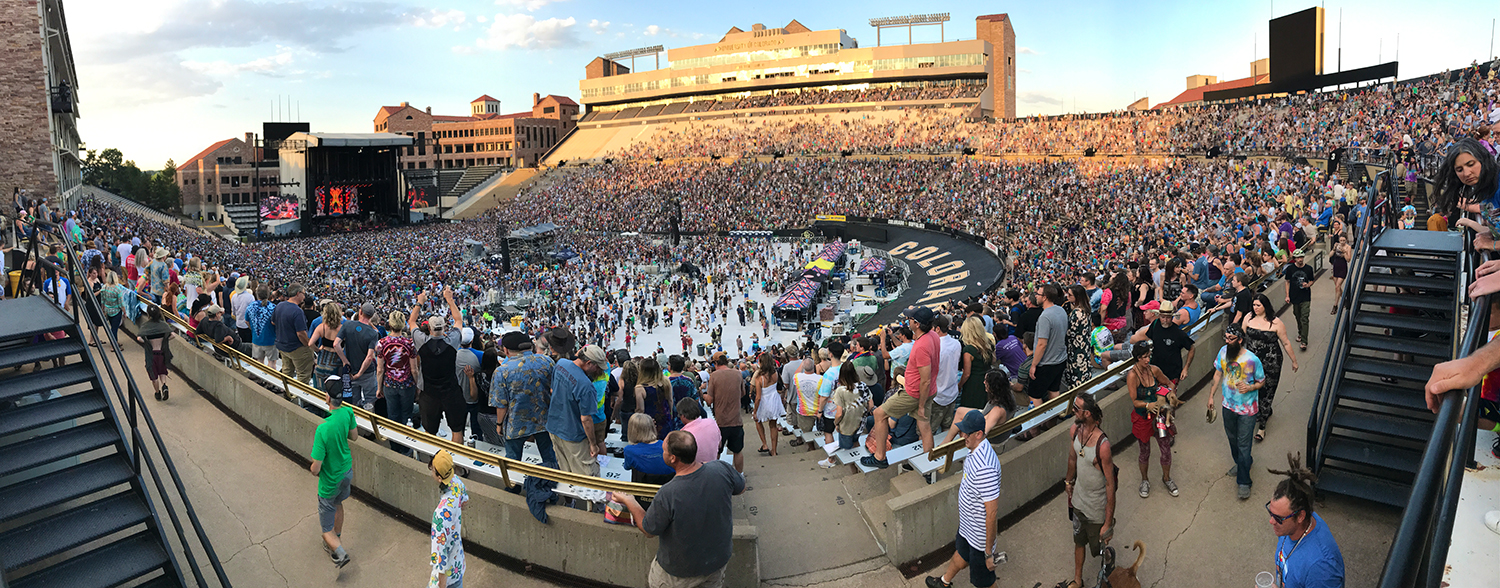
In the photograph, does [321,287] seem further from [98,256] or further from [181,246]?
[98,256]

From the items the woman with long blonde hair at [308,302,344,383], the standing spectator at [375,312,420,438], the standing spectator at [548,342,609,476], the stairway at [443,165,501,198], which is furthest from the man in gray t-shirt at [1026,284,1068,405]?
the stairway at [443,165,501,198]

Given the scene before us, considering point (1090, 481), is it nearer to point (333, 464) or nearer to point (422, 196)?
point (333, 464)

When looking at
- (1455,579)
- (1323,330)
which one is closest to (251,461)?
(1455,579)

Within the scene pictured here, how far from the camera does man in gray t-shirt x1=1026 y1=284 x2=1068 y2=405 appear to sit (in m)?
6.65

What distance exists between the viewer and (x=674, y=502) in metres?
4.11

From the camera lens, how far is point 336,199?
175 feet

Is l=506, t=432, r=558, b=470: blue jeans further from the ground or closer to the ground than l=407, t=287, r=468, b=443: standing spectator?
closer to the ground

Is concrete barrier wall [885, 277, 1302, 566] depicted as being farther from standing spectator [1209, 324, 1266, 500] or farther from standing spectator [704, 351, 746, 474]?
standing spectator [704, 351, 746, 474]

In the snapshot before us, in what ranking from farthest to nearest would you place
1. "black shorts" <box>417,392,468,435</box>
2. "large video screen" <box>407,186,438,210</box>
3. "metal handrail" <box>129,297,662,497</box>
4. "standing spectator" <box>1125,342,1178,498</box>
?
"large video screen" <box>407,186,438,210</box> → "black shorts" <box>417,392,468,435</box> → "standing spectator" <box>1125,342,1178,498</box> → "metal handrail" <box>129,297,662,497</box>

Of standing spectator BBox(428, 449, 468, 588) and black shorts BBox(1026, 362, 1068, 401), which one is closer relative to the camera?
standing spectator BBox(428, 449, 468, 588)

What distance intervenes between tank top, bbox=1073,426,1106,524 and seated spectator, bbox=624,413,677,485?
8.42 ft

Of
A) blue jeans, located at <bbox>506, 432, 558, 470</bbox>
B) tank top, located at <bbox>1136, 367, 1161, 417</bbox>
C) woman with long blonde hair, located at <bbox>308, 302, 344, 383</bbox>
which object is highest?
woman with long blonde hair, located at <bbox>308, 302, 344, 383</bbox>

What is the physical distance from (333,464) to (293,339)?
354cm

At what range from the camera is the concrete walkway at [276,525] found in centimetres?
547
